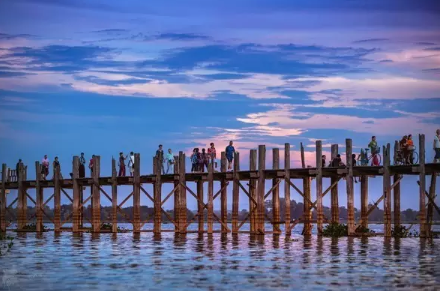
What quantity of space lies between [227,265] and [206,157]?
20.7m

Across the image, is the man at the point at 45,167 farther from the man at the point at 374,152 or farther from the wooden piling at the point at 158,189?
the man at the point at 374,152

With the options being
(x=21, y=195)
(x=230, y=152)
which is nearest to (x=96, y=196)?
(x=21, y=195)

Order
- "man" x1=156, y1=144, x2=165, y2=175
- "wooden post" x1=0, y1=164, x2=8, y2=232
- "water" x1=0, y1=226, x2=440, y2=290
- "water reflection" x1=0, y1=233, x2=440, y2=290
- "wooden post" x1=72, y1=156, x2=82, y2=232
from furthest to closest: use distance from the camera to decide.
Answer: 1. "wooden post" x1=0, y1=164, x2=8, y2=232
2. "wooden post" x1=72, y1=156, x2=82, y2=232
3. "man" x1=156, y1=144, x2=165, y2=175
4. "water reflection" x1=0, y1=233, x2=440, y2=290
5. "water" x1=0, y1=226, x2=440, y2=290

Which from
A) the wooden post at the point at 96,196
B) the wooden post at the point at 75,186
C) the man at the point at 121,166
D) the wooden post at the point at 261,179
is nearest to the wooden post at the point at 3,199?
the wooden post at the point at 75,186

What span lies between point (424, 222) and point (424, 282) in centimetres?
1794

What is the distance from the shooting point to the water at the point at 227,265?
28.0 meters

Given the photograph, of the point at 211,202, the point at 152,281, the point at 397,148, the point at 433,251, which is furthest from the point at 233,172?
the point at 152,281

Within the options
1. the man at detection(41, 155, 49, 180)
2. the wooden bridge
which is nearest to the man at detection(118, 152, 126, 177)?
the wooden bridge

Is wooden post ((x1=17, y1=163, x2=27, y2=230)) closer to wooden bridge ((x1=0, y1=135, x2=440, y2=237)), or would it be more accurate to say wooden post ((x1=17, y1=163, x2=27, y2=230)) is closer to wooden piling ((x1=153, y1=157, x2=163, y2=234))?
wooden bridge ((x1=0, y1=135, x2=440, y2=237))

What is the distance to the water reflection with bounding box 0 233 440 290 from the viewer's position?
28.2m

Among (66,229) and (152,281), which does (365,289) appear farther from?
(66,229)

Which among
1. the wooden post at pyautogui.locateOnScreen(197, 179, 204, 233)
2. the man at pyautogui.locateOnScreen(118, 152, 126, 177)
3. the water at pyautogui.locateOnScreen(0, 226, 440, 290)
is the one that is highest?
the man at pyautogui.locateOnScreen(118, 152, 126, 177)

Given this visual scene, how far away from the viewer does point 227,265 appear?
111ft

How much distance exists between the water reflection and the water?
0.03 m
